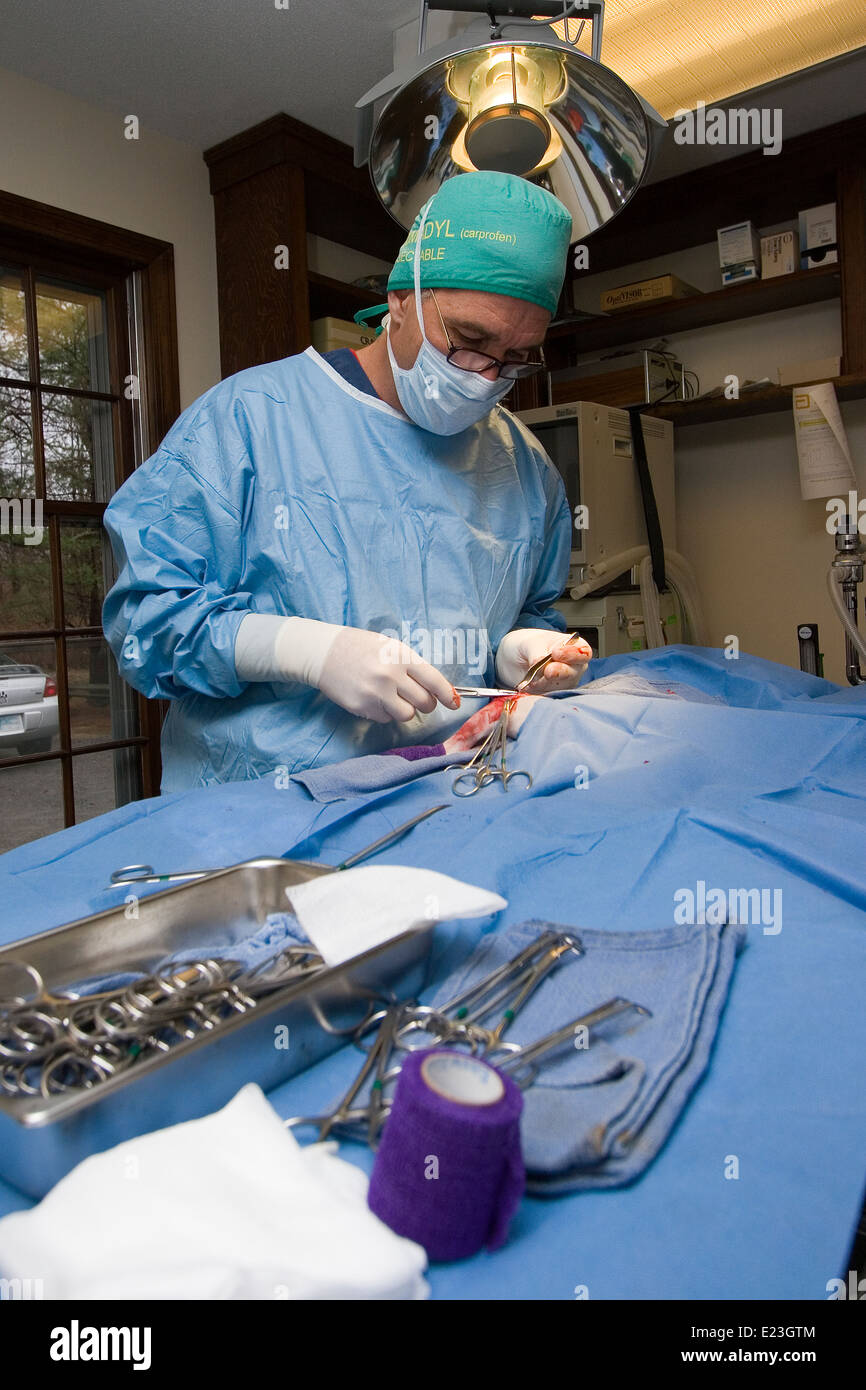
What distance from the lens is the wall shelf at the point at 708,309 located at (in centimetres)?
356

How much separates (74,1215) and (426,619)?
1.32 m

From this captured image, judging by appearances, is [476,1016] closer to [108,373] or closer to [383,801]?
[383,801]

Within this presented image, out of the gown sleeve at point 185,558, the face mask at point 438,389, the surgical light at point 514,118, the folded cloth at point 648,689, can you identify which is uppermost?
the surgical light at point 514,118

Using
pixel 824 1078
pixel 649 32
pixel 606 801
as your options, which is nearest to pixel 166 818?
pixel 606 801

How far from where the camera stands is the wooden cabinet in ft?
10.9

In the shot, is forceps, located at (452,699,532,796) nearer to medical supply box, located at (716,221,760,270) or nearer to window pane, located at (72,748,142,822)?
window pane, located at (72,748,142,822)

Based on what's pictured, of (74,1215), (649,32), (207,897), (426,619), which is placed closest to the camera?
(74,1215)

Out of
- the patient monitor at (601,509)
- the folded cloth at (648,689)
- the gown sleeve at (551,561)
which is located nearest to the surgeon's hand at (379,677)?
the folded cloth at (648,689)

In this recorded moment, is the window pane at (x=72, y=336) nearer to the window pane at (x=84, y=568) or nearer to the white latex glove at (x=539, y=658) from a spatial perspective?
the window pane at (x=84, y=568)

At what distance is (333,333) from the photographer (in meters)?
3.51

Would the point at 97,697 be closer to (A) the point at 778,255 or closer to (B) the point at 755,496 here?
(B) the point at 755,496

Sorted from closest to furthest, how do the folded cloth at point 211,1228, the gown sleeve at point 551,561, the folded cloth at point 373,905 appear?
1. the folded cloth at point 211,1228
2. the folded cloth at point 373,905
3. the gown sleeve at point 551,561

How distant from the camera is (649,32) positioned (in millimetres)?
2561

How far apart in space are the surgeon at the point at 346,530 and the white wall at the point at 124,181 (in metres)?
1.93
